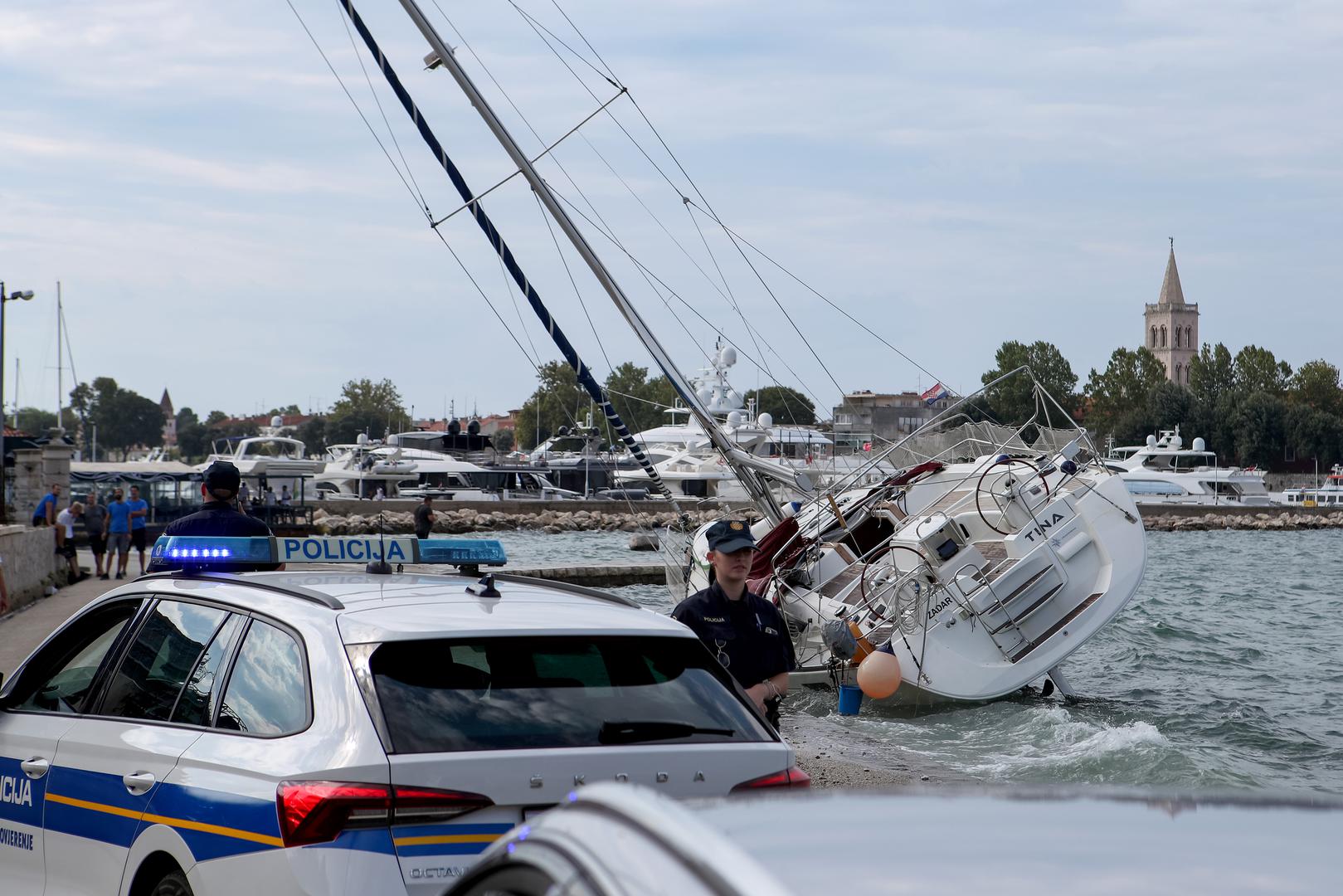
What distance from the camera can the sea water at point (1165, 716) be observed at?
14.2 m

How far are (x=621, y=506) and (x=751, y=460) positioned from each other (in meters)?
52.6

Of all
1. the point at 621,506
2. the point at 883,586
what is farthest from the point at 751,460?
the point at 621,506

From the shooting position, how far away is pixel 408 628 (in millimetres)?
4199

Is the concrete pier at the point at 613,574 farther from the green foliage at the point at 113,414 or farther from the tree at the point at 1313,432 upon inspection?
the green foliage at the point at 113,414

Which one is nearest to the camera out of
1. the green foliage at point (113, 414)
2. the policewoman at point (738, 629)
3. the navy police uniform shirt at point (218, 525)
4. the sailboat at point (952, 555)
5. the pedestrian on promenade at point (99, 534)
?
the policewoman at point (738, 629)

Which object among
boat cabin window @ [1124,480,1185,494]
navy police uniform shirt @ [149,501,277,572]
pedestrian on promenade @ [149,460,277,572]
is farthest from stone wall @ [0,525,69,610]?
boat cabin window @ [1124,480,1185,494]

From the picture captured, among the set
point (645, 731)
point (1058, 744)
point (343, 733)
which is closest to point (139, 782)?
point (343, 733)

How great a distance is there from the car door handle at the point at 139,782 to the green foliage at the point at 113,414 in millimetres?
184912

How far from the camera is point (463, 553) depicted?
558 centimetres

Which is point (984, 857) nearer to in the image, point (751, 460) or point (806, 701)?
point (806, 701)

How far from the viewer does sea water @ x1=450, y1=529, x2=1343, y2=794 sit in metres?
14.2

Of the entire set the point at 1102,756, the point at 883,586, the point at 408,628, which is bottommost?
the point at 1102,756

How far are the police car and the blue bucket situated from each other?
32.1 ft

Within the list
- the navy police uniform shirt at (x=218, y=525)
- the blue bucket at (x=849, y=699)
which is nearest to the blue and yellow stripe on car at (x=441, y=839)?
the navy police uniform shirt at (x=218, y=525)
